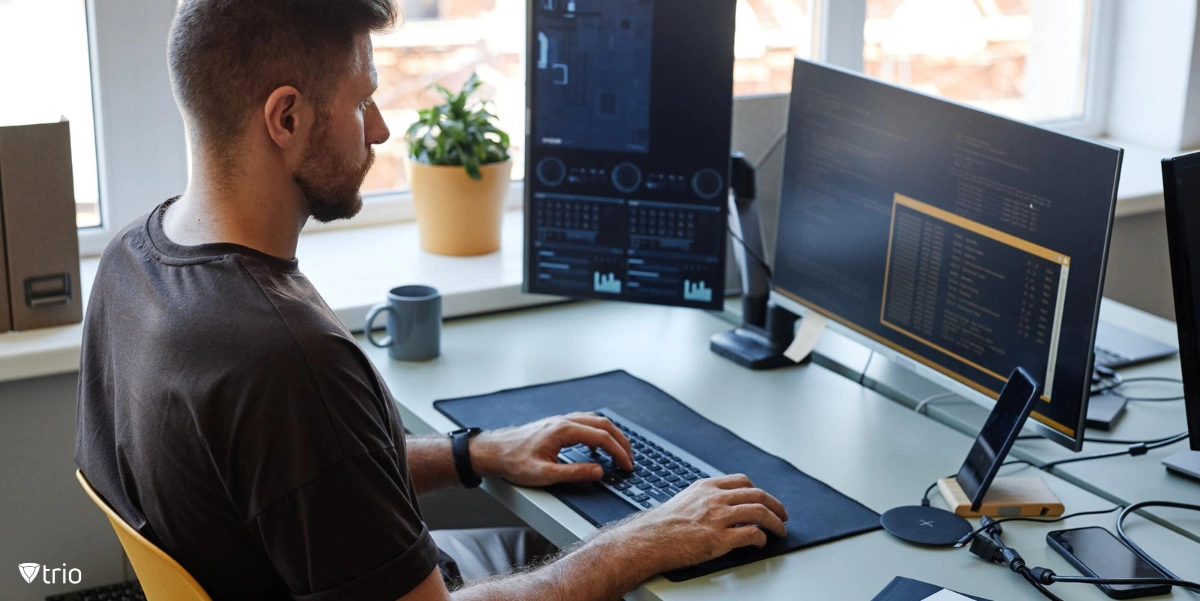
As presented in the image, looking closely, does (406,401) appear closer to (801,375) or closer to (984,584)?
(801,375)

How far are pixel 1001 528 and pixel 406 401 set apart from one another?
86 cm

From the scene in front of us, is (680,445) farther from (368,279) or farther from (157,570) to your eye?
(368,279)

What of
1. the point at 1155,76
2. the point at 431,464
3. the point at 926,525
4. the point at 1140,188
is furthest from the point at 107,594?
the point at 1155,76

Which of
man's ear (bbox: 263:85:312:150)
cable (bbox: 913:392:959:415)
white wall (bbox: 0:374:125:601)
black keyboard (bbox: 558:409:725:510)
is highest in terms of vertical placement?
man's ear (bbox: 263:85:312:150)

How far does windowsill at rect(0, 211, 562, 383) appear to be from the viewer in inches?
73.0

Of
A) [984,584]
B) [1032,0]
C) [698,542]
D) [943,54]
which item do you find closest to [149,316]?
[698,542]

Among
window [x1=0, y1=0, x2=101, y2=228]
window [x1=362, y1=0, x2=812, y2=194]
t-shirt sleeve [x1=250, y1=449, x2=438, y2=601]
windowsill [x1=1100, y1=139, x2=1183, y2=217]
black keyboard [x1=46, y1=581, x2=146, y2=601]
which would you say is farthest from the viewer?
windowsill [x1=1100, y1=139, x2=1183, y2=217]

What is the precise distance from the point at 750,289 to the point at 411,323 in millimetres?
581

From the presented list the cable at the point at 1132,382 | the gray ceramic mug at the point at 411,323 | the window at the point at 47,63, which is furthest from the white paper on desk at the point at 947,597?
the window at the point at 47,63

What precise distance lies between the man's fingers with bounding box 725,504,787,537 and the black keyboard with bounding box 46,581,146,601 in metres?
1.16

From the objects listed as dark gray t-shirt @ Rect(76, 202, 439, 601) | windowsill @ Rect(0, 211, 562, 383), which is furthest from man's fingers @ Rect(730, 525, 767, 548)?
windowsill @ Rect(0, 211, 562, 383)

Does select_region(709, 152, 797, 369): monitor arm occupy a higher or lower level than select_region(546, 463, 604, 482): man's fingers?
higher

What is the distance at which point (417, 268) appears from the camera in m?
2.31

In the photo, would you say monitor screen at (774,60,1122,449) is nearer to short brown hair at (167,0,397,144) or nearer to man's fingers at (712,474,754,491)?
man's fingers at (712,474,754,491)
